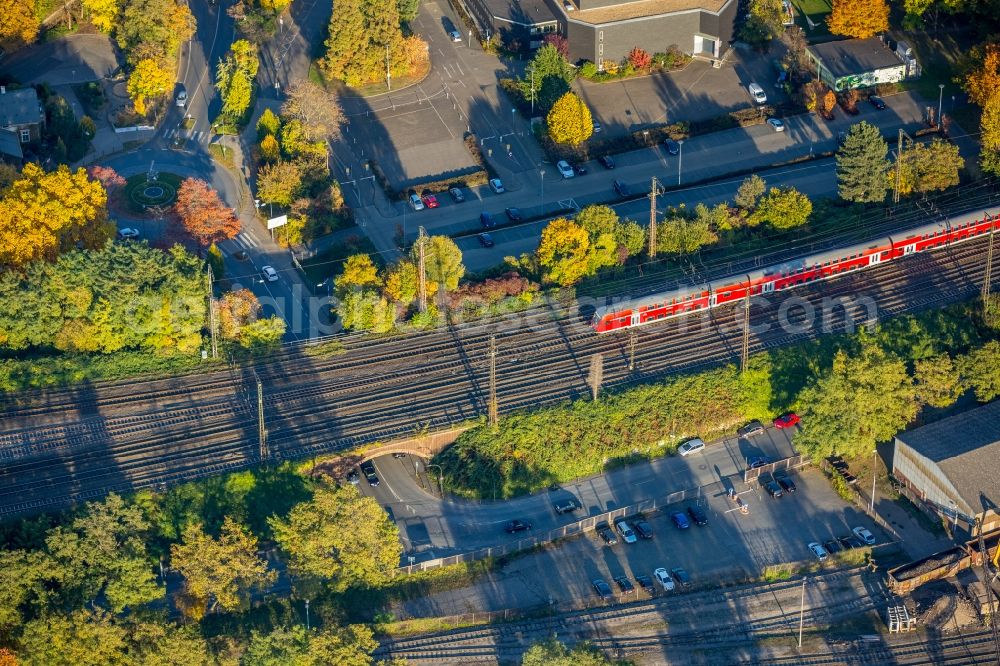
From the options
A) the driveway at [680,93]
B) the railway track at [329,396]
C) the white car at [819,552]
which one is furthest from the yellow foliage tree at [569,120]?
the white car at [819,552]

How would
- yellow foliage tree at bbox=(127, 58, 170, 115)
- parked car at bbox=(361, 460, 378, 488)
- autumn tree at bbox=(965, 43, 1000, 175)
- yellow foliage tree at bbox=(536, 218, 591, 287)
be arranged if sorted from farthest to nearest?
yellow foliage tree at bbox=(127, 58, 170, 115)
autumn tree at bbox=(965, 43, 1000, 175)
yellow foliage tree at bbox=(536, 218, 591, 287)
parked car at bbox=(361, 460, 378, 488)

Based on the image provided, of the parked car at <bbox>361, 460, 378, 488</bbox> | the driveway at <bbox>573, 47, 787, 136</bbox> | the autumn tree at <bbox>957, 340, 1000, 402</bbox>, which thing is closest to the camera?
the parked car at <bbox>361, 460, 378, 488</bbox>

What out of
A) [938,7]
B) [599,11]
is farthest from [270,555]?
[938,7]

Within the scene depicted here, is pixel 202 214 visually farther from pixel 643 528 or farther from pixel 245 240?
pixel 643 528

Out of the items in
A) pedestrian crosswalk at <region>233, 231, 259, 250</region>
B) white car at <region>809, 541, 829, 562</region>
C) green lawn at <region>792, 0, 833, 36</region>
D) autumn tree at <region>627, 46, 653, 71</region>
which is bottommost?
white car at <region>809, 541, 829, 562</region>

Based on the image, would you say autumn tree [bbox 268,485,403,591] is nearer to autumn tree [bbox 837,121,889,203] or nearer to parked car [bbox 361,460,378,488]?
parked car [bbox 361,460,378,488]

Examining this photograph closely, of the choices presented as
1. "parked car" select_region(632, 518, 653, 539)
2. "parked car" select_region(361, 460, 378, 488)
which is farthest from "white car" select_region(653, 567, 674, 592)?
"parked car" select_region(361, 460, 378, 488)
